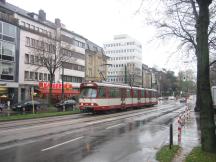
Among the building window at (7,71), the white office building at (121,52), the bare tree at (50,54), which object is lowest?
the building window at (7,71)

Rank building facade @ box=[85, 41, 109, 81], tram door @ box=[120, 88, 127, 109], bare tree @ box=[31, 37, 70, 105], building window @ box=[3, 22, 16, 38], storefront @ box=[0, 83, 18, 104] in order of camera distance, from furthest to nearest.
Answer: building facade @ box=[85, 41, 109, 81], building window @ box=[3, 22, 16, 38], storefront @ box=[0, 83, 18, 104], bare tree @ box=[31, 37, 70, 105], tram door @ box=[120, 88, 127, 109]

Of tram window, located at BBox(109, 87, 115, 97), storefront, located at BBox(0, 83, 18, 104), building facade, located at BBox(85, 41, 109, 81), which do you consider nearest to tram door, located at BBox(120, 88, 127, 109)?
tram window, located at BBox(109, 87, 115, 97)

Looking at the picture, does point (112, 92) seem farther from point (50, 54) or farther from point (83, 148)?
point (83, 148)

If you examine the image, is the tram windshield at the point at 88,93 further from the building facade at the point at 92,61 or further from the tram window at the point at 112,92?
the building facade at the point at 92,61

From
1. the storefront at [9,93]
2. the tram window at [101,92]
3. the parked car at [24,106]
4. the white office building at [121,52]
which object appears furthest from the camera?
the white office building at [121,52]

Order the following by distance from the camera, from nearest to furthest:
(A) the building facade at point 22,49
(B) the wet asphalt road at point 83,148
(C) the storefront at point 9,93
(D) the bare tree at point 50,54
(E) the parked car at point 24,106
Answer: (B) the wet asphalt road at point 83,148 → (E) the parked car at point 24,106 → (D) the bare tree at point 50,54 → (C) the storefront at point 9,93 → (A) the building facade at point 22,49

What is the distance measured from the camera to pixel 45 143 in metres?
13.0

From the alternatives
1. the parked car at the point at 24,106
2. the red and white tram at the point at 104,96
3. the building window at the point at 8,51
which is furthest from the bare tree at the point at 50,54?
the red and white tram at the point at 104,96

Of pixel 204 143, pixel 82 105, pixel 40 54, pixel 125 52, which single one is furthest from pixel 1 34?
pixel 125 52

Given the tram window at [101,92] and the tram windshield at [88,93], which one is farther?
the tram window at [101,92]

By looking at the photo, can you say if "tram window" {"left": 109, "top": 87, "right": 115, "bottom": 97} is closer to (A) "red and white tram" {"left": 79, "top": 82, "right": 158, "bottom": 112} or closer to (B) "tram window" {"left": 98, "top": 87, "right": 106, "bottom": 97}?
(A) "red and white tram" {"left": 79, "top": 82, "right": 158, "bottom": 112}

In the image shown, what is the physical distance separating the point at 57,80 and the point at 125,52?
78.4 m

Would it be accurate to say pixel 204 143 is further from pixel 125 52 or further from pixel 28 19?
pixel 125 52

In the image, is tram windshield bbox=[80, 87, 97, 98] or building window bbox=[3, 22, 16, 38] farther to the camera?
building window bbox=[3, 22, 16, 38]
